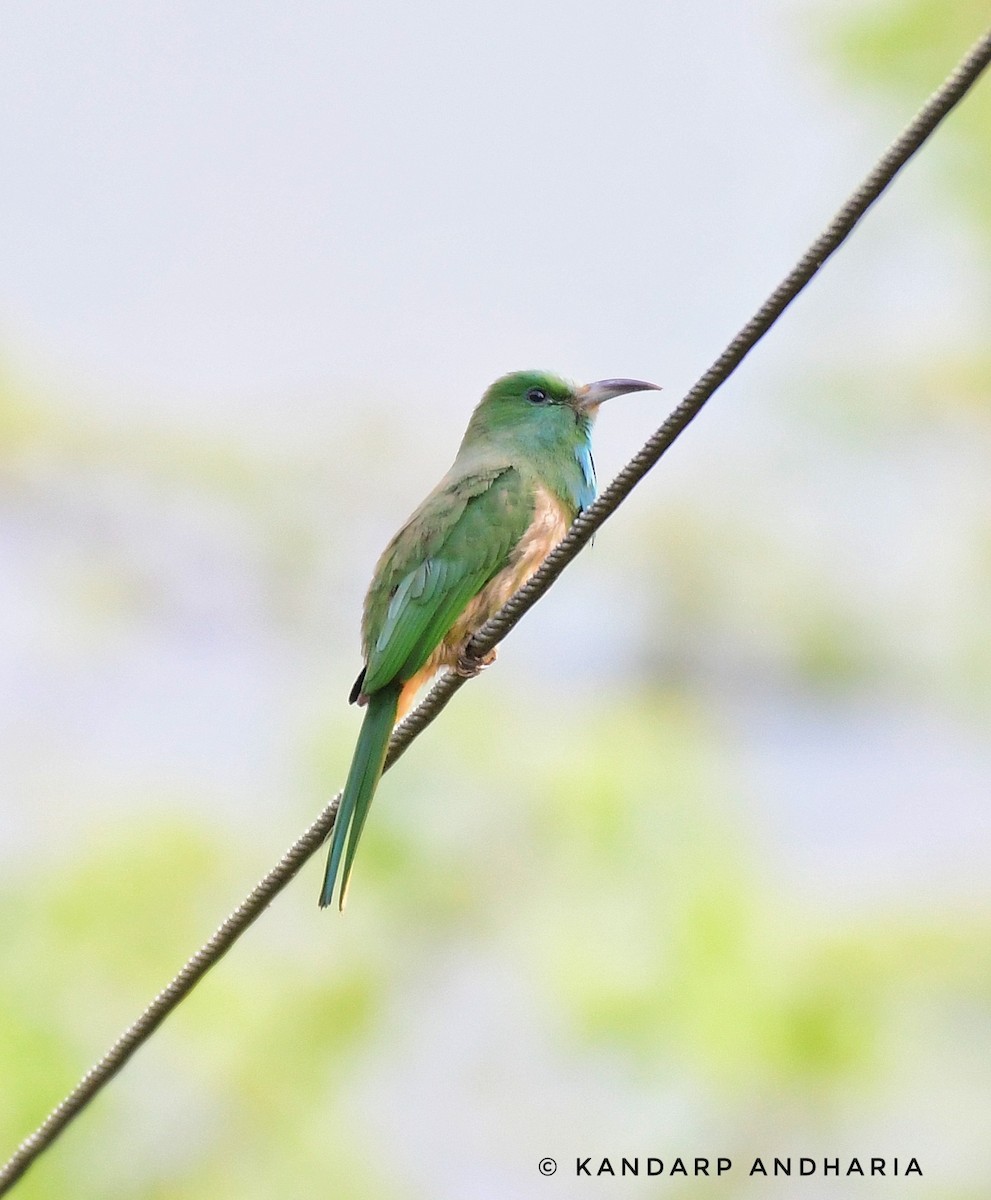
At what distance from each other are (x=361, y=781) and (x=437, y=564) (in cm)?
75

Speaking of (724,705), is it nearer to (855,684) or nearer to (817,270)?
(855,684)

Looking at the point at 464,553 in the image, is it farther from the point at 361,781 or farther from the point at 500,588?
the point at 361,781

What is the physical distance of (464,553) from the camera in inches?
158

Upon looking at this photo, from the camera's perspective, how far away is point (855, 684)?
34.8ft

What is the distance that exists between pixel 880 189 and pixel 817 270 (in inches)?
6.1

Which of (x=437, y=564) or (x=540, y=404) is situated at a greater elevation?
(x=540, y=404)

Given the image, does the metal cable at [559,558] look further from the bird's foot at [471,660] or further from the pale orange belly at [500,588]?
the pale orange belly at [500,588]

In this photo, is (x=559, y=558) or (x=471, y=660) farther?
(x=471, y=660)

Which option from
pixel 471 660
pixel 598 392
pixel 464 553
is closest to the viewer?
pixel 471 660

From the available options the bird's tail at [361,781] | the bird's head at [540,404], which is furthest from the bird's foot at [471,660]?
the bird's head at [540,404]

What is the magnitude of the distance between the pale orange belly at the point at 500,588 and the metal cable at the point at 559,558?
1.86 feet

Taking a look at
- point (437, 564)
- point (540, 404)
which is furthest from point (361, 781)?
point (540, 404)

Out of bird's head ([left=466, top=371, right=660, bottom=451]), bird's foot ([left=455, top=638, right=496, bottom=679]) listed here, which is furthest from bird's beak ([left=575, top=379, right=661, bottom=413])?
bird's foot ([left=455, top=638, right=496, bottom=679])

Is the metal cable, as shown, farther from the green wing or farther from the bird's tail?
the green wing
